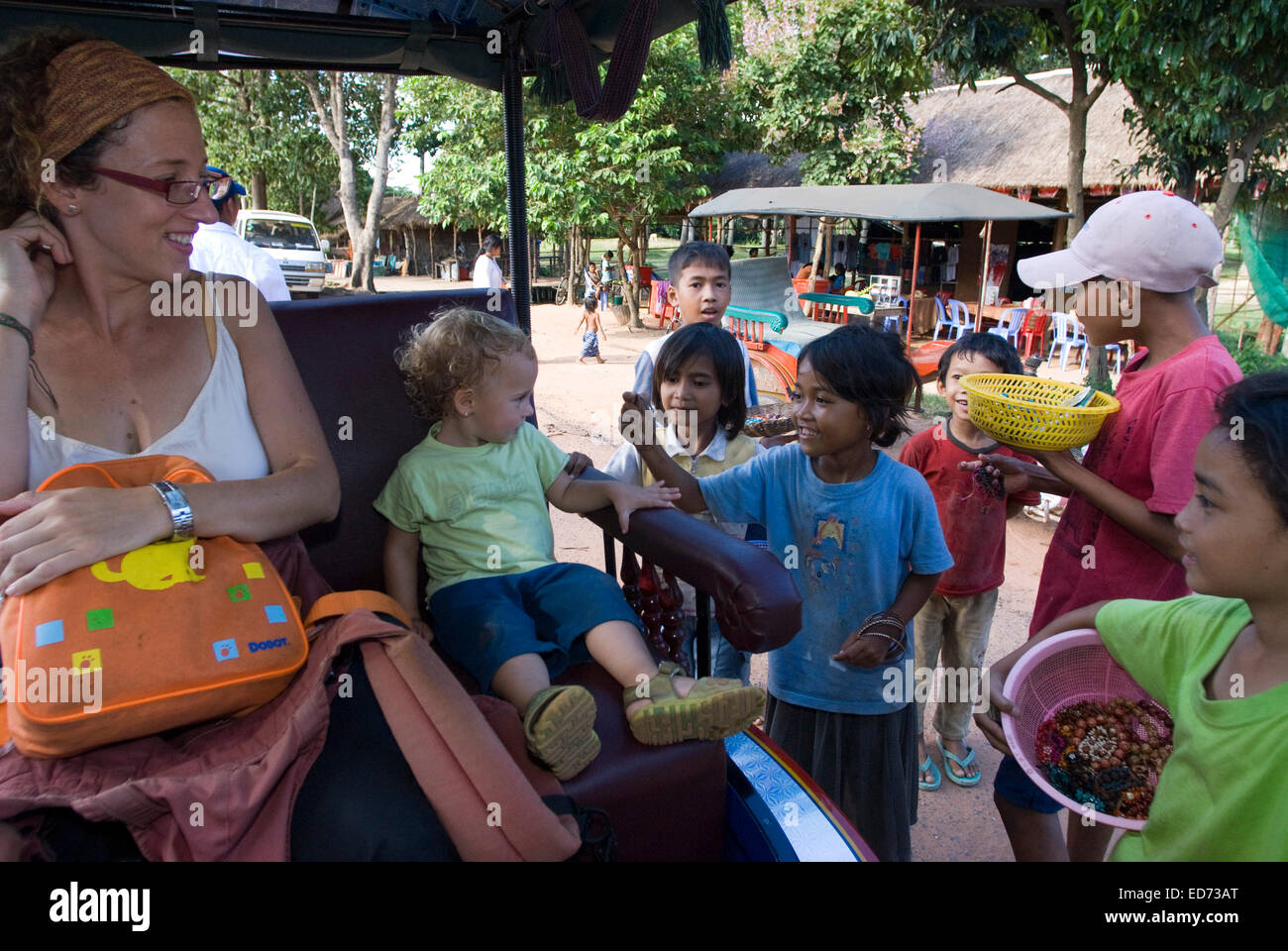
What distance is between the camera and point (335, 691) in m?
1.48

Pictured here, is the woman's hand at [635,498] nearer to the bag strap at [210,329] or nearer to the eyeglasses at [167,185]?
the bag strap at [210,329]

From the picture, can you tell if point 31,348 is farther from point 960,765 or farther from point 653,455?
point 960,765

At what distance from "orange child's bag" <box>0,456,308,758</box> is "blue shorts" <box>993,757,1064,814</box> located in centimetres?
168

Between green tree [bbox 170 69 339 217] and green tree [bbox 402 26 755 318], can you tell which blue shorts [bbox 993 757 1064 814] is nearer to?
green tree [bbox 402 26 755 318]

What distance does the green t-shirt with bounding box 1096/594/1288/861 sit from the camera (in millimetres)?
1238

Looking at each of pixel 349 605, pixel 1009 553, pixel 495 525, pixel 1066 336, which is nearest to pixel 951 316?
pixel 1066 336

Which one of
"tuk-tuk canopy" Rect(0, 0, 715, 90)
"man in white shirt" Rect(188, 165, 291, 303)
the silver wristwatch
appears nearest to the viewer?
the silver wristwatch

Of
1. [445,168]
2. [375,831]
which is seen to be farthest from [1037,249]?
[375,831]

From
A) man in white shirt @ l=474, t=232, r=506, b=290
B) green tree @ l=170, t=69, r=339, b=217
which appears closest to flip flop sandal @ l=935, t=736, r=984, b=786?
man in white shirt @ l=474, t=232, r=506, b=290

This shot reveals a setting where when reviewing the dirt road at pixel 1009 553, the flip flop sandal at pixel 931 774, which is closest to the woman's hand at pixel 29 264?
the dirt road at pixel 1009 553

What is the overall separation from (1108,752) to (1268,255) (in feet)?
35.8

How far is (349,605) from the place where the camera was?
1548 millimetres

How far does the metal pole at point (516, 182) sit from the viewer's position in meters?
3.03

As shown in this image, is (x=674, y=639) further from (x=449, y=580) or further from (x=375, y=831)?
(x=375, y=831)
